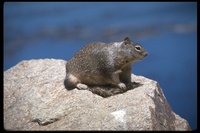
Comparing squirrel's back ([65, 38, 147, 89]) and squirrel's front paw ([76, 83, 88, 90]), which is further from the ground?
squirrel's back ([65, 38, 147, 89])

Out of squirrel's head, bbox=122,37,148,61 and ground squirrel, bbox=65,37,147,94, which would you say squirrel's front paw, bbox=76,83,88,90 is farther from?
squirrel's head, bbox=122,37,148,61

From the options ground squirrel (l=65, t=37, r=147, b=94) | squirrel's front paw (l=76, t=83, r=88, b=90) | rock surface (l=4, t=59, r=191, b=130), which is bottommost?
rock surface (l=4, t=59, r=191, b=130)

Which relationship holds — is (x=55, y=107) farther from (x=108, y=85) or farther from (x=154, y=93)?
(x=154, y=93)

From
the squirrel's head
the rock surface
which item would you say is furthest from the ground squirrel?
the rock surface

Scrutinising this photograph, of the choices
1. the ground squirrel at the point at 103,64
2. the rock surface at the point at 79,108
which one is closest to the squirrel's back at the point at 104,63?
the ground squirrel at the point at 103,64

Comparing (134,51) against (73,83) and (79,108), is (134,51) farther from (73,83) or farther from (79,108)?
(79,108)

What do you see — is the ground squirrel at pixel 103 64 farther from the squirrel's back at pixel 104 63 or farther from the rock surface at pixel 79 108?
the rock surface at pixel 79 108

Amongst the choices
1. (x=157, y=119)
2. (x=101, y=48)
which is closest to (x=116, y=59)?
(x=101, y=48)

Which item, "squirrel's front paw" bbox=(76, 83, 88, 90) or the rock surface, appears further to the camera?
"squirrel's front paw" bbox=(76, 83, 88, 90)

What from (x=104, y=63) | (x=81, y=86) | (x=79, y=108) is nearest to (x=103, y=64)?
(x=104, y=63)
